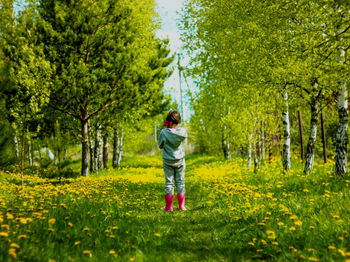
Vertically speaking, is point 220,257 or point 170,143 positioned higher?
point 170,143

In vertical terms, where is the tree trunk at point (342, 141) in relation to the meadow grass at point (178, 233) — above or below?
above

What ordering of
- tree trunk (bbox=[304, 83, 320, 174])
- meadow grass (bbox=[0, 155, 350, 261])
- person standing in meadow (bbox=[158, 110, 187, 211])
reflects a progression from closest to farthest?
1. meadow grass (bbox=[0, 155, 350, 261])
2. person standing in meadow (bbox=[158, 110, 187, 211])
3. tree trunk (bbox=[304, 83, 320, 174])

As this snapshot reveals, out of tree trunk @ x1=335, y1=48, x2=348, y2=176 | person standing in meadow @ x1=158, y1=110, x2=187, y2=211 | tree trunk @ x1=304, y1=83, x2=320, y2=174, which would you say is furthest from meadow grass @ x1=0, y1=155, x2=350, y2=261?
tree trunk @ x1=304, y1=83, x2=320, y2=174

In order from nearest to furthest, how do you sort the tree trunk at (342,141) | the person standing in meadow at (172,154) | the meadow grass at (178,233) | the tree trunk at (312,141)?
the meadow grass at (178,233) < the person standing in meadow at (172,154) < the tree trunk at (342,141) < the tree trunk at (312,141)

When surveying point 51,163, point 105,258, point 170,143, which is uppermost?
point 170,143

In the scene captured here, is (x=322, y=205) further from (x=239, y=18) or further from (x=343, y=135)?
(x=239, y=18)

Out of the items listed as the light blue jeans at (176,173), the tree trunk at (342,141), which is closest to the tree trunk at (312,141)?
the tree trunk at (342,141)

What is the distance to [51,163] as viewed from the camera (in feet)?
26.5

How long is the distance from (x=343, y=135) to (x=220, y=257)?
6.11 meters

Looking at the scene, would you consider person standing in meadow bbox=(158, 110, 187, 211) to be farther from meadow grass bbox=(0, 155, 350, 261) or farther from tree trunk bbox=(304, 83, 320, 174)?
tree trunk bbox=(304, 83, 320, 174)

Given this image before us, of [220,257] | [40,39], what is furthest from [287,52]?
[40,39]

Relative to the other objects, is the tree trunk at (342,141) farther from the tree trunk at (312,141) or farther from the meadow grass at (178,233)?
the meadow grass at (178,233)

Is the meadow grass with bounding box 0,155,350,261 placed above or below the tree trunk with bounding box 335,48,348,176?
below

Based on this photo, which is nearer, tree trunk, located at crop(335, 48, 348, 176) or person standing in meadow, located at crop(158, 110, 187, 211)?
person standing in meadow, located at crop(158, 110, 187, 211)
